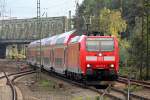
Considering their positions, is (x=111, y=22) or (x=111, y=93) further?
(x=111, y=22)

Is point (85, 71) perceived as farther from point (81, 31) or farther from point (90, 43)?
point (81, 31)

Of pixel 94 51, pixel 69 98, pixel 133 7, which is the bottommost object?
pixel 69 98

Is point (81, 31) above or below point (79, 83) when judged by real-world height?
above

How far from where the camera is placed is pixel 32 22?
123 m

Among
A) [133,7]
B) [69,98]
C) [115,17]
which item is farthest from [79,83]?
[133,7]

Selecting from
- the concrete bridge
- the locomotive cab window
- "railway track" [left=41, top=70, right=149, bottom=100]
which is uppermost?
the concrete bridge

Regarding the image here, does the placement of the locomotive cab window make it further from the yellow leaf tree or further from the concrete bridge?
the concrete bridge

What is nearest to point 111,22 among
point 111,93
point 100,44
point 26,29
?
point 100,44

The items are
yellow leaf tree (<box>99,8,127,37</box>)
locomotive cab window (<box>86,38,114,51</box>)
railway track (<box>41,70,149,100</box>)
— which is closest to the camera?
railway track (<box>41,70,149,100</box>)

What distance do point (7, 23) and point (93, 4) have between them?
1105 inches

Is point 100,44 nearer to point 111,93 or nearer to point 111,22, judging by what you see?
point 111,93

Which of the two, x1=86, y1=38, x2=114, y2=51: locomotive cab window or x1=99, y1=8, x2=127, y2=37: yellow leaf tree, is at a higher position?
x1=99, y1=8, x2=127, y2=37: yellow leaf tree

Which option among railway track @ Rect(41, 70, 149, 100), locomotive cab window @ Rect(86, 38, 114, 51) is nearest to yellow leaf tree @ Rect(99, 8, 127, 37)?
railway track @ Rect(41, 70, 149, 100)

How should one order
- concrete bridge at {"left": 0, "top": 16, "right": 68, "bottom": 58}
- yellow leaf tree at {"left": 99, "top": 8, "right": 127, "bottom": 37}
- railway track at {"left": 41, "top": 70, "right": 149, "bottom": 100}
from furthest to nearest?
concrete bridge at {"left": 0, "top": 16, "right": 68, "bottom": 58}
yellow leaf tree at {"left": 99, "top": 8, "right": 127, "bottom": 37}
railway track at {"left": 41, "top": 70, "right": 149, "bottom": 100}
